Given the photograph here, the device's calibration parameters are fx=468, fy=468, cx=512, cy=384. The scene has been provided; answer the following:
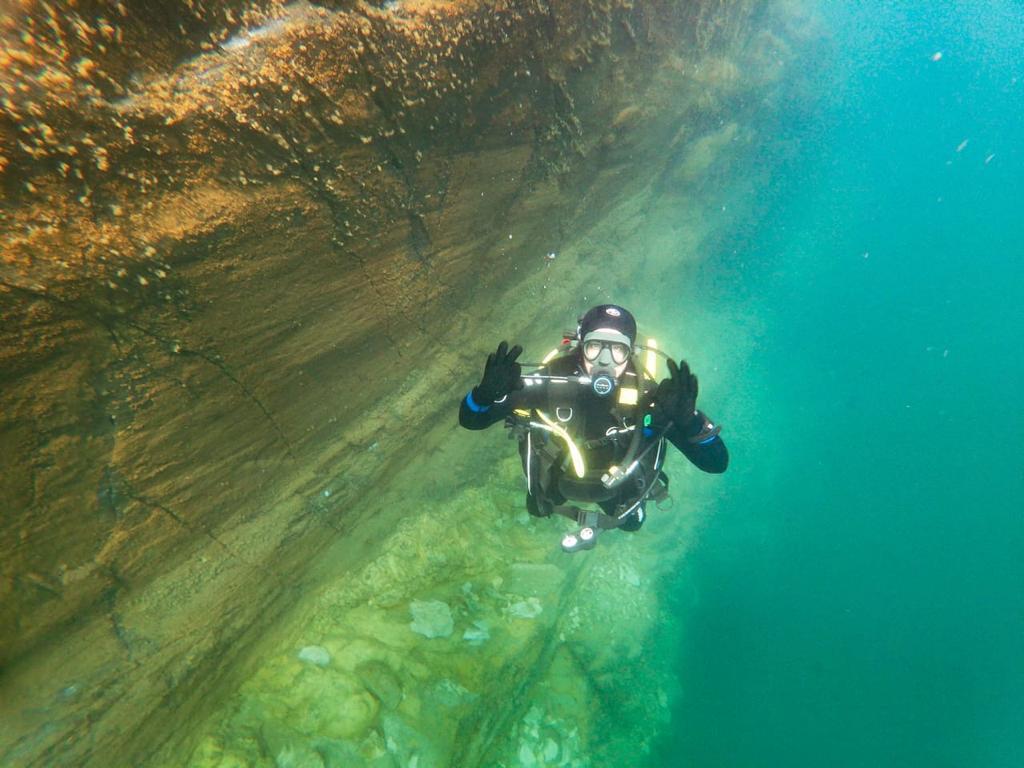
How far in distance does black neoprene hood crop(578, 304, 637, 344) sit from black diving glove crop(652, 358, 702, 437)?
17.8 inches

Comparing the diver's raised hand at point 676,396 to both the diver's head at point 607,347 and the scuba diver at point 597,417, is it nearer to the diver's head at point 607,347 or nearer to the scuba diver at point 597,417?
the scuba diver at point 597,417

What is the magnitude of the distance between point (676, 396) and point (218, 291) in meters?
2.85

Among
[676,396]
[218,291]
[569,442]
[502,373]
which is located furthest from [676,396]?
[218,291]

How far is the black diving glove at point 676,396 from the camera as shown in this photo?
320cm

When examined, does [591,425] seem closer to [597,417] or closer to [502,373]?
[597,417]

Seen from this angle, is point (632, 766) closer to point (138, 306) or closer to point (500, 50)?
point (138, 306)

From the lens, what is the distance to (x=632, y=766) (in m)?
5.09

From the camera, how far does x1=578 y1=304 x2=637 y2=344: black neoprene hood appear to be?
139 inches

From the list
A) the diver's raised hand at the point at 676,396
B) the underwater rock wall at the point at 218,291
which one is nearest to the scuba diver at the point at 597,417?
the diver's raised hand at the point at 676,396

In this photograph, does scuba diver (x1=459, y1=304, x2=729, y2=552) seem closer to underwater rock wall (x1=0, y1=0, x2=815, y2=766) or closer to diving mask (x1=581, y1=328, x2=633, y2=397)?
diving mask (x1=581, y1=328, x2=633, y2=397)

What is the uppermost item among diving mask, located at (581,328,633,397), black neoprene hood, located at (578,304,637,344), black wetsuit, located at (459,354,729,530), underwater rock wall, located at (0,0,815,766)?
underwater rock wall, located at (0,0,815,766)

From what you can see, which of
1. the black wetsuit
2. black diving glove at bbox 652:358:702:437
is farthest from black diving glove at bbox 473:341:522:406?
black diving glove at bbox 652:358:702:437

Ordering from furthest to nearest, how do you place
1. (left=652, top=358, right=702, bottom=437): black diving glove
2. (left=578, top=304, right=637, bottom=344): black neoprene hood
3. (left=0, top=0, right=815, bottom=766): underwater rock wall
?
(left=578, top=304, right=637, bottom=344): black neoprene hood, (left=652, top=358, right=702, bottom=437): black diving glove, (left=0, top=0, right=815, bottom=766): underwater rock wall

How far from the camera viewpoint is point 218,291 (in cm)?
252
